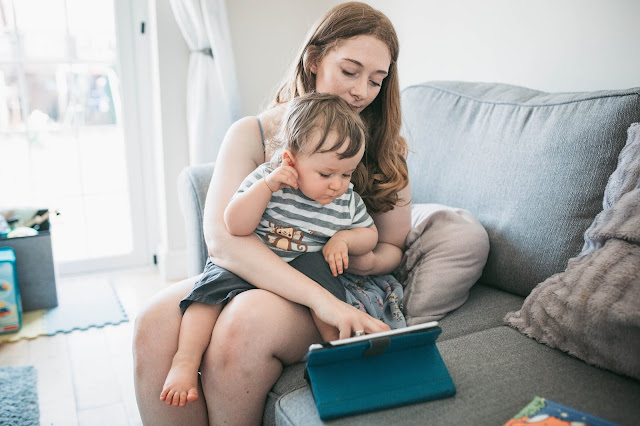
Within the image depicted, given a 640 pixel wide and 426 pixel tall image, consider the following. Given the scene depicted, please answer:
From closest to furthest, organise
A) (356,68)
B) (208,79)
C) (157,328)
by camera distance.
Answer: (157,328) → (356,68) → (208,79)

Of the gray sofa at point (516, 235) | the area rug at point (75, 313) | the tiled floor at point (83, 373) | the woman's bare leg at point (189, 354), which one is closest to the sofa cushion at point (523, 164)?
the gray sofa at point (516, 235)

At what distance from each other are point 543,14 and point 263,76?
1520 millimetres

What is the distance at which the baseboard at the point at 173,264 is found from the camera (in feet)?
9.41

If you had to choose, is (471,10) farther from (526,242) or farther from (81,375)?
(81,375)

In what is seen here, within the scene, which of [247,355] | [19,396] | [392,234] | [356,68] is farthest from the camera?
[19,396]

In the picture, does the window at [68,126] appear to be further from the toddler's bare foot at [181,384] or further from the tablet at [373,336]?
the tablet at [373,336]

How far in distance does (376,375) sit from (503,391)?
9.1 inches

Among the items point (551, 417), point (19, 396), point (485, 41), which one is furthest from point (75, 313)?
point (551, 417)

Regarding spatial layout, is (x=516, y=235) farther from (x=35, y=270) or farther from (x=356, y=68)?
(x=35, y=270)

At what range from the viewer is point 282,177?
119cm

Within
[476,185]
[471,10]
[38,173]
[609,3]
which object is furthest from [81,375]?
[609,3]

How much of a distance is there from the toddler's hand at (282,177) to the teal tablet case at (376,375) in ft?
1.23

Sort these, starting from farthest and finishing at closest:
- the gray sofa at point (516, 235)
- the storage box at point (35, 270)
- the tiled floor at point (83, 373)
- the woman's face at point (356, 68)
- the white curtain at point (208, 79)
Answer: the white curtain at point (208, 79) < the storage box at point (35, 270) < the tiled floor at point (83, 373) < the woman's face at point (356, 68) < the gray sofa at point (516, 235)

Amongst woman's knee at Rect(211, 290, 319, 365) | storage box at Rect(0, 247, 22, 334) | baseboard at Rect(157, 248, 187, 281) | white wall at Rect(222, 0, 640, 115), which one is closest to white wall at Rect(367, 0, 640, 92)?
white wall at Rect(222, 0, 640, 115)
